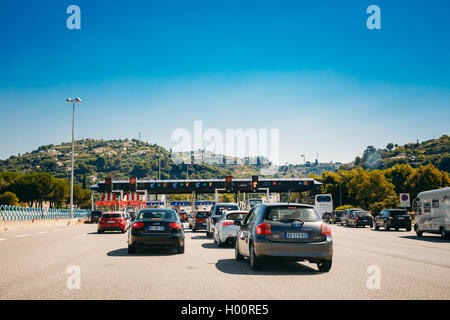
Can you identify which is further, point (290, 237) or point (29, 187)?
point (29, 187)

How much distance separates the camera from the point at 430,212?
26.0 m

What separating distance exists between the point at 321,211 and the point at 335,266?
168 ft

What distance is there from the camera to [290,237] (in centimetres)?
1027

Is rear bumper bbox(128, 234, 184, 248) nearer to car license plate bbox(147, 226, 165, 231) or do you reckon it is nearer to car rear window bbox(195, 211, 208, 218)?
car license plate bbox(147, 226, 165, 231)

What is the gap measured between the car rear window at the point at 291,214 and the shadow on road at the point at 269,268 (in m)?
1.20

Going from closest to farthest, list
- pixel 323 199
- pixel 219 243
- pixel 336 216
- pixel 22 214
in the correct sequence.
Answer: pixel 219 243, pixel 22 214, pixel 336 216, pixel 323 199

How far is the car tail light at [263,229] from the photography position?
10308 mm

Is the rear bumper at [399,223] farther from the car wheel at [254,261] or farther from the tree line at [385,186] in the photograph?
the tree line at [385,186]

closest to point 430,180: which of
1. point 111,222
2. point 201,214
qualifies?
point 201,214

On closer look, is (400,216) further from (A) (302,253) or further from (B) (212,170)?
(B) (212,170)

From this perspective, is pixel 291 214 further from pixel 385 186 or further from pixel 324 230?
pixel 385 186

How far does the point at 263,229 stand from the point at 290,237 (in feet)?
2.02

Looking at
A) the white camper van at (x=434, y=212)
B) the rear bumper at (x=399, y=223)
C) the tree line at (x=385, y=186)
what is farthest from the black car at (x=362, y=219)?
the tree line at (x=385, y=186)
